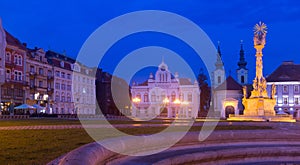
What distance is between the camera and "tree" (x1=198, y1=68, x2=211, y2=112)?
340ft

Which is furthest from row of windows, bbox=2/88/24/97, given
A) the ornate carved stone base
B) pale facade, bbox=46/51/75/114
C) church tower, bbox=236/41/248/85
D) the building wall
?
church tower, bbox=236/41/248/85

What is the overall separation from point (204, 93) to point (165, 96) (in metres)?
12.1

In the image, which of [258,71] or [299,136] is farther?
[258,71]

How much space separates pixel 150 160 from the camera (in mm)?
10445

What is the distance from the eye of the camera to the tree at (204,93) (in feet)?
340

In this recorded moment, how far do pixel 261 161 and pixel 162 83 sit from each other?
87.8m

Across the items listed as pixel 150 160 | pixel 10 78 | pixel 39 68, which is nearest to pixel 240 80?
pixel 39 68

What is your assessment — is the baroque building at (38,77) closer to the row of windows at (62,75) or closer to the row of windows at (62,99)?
the row of windows at (62,75)

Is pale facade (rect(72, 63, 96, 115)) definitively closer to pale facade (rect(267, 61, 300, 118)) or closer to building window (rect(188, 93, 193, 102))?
building window (rect(188, 93, 193, 102))

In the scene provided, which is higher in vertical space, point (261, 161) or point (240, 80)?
point (240, 80)

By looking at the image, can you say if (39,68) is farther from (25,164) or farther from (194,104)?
(25,164)

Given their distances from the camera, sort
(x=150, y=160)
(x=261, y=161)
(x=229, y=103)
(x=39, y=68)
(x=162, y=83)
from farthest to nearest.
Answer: (x=162, y=83) → (x=229, y=103) → (x=39, y=68) → (x=261, y=161) → (x=150, y=160)

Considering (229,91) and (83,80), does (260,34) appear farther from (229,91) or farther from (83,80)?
(83,80)

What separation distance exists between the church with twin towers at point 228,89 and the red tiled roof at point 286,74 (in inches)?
332
